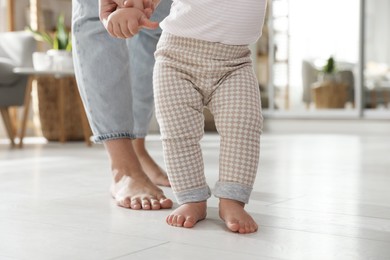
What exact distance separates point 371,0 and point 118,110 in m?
6.06

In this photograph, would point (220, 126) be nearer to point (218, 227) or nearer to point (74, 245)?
point (218, 227)

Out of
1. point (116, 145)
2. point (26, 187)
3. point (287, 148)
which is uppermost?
point (116, 145)

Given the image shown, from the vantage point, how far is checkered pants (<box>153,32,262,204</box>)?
3.85 ft

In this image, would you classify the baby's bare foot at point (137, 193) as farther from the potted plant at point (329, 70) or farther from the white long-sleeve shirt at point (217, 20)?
the potted plant at point (329, 70)

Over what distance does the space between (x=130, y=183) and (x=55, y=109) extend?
2.55 metres

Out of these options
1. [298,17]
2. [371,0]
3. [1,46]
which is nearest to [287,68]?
[298,17]

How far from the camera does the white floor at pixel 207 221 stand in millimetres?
932

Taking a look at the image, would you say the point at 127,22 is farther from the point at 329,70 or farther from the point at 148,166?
the point at 329,70

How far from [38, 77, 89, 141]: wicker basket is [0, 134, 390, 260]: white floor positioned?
166 cm

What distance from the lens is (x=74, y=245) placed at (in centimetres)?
97

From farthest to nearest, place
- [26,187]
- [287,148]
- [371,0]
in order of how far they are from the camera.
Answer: [371,0], [287,148], [26,187]

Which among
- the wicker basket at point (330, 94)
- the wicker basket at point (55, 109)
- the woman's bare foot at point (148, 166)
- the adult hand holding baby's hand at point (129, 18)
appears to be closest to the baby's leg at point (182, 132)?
the adult hand holding baby's hand at point (129, 18)

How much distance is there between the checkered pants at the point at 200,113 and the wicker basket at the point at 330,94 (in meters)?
6.15

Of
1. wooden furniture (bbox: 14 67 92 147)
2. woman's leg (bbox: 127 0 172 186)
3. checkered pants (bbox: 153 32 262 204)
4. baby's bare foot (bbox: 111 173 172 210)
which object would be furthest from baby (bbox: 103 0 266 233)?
wooden furniture (bbox: 14 67 92 147)
